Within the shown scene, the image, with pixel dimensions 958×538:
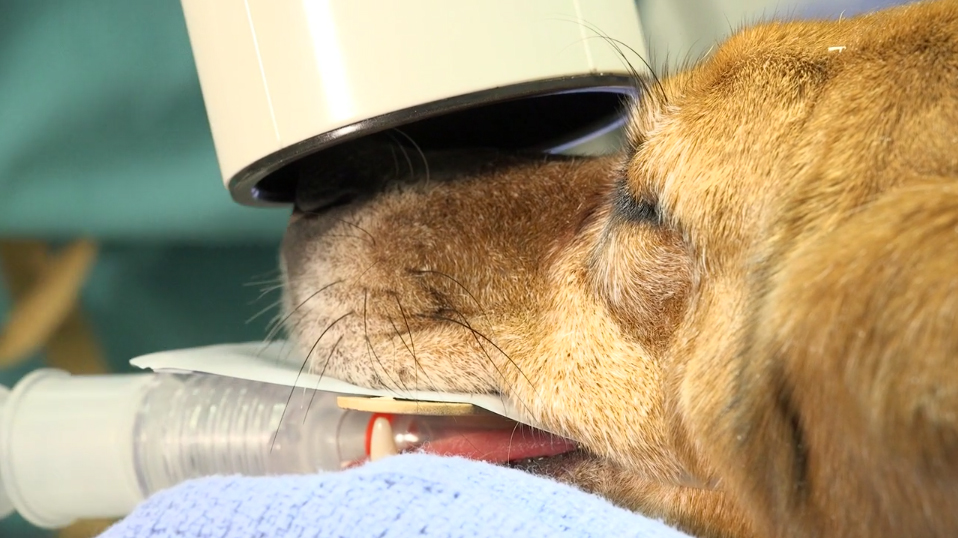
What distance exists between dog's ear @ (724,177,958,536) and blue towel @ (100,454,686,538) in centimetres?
18

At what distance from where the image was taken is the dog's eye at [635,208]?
0.79m

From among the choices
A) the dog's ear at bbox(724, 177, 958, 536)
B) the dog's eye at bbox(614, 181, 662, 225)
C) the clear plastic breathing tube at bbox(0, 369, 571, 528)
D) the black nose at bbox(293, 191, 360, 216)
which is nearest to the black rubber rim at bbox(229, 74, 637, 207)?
the black nose at bbox(293, 191, 360, 216)

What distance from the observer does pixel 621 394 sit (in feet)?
2.63

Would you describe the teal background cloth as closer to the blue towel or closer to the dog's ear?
the blue towel

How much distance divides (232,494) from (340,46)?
1.74ft

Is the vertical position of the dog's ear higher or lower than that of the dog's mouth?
higher

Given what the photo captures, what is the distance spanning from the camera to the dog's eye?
79 cm

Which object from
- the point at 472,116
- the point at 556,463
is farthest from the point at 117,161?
the point at 556,463

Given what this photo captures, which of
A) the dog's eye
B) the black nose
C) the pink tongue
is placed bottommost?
the pink tongue

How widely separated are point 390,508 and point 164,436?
64 centimetres

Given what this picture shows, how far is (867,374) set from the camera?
18.1 inches

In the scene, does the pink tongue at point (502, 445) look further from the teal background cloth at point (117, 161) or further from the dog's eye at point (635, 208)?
the teal background cloth at point (117, 161)

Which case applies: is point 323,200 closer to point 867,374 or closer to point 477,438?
point 477,438

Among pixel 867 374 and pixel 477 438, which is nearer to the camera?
pixel 867 374
